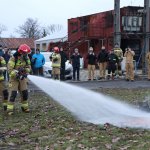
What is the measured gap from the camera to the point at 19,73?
10688 mm

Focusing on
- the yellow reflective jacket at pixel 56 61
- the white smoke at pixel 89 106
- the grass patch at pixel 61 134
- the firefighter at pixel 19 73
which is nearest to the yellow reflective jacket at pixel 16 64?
the firefighter at pixel 19 73

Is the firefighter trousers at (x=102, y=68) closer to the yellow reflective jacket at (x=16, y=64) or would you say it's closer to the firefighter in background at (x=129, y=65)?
the firefighter in background at (x=129, y=65)

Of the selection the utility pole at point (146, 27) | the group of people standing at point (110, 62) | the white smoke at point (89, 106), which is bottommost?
the white smoke at point (89, 106)

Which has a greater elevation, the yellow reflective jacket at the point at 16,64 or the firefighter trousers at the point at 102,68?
the yellow reflective jacket at the point at 16,64

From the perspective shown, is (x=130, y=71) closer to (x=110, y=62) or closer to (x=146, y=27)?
(x=110, y=62)

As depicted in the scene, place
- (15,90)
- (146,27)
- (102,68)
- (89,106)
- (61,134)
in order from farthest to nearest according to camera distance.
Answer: (146,27)
(102,68)
(15,90)
(89,106)
(61,134)

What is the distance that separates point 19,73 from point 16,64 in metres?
0.31

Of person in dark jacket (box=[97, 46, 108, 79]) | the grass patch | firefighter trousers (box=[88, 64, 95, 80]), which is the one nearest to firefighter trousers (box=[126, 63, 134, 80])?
person in dark jacket (box=[97, 46, 108, 79])

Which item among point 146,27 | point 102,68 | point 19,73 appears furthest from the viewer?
point 146,27

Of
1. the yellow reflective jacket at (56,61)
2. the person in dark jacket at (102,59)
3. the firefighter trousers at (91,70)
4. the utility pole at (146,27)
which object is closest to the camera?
the yellow reflective jacket at (56,61)

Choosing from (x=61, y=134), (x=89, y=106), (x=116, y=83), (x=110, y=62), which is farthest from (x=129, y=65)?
(x=61, y=134)

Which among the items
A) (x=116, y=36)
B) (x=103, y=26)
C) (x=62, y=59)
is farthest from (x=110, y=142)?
(x=103, y=26)

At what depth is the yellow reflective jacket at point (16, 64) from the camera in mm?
10711

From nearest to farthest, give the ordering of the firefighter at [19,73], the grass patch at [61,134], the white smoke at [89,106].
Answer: the grass patch at [61,134] → the white smoke at [89,106] → the firefighter at [19,73]
